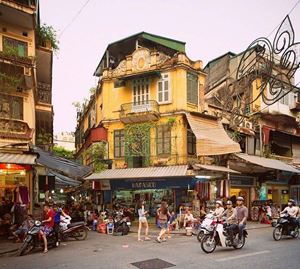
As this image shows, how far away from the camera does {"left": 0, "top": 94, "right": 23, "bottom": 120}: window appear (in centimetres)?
1567

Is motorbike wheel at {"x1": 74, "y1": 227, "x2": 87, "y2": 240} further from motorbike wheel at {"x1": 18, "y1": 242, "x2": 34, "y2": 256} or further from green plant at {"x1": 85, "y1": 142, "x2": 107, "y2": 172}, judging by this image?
green plant at {"x1": 85, "y1": 142, "x2": 107, "y2": 172}

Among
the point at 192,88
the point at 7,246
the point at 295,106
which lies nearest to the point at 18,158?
the point at 7,246

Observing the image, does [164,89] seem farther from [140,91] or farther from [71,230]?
[71,230]

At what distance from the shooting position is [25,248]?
1077 cm

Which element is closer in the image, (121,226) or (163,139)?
(121,226)

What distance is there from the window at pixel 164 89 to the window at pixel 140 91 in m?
0.84

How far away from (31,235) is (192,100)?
45.5 feet

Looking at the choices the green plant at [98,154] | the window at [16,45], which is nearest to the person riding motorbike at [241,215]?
the window at [16,45]

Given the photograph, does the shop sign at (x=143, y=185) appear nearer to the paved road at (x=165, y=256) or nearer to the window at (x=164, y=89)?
the window at (x=164, y=89)

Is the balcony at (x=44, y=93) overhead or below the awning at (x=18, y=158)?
overhead

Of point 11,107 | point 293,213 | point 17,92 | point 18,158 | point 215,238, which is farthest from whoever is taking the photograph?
point 17,92

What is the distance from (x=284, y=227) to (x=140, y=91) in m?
12.8

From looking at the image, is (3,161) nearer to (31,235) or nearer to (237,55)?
(31,235)

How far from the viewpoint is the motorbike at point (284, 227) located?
41.3 feet
